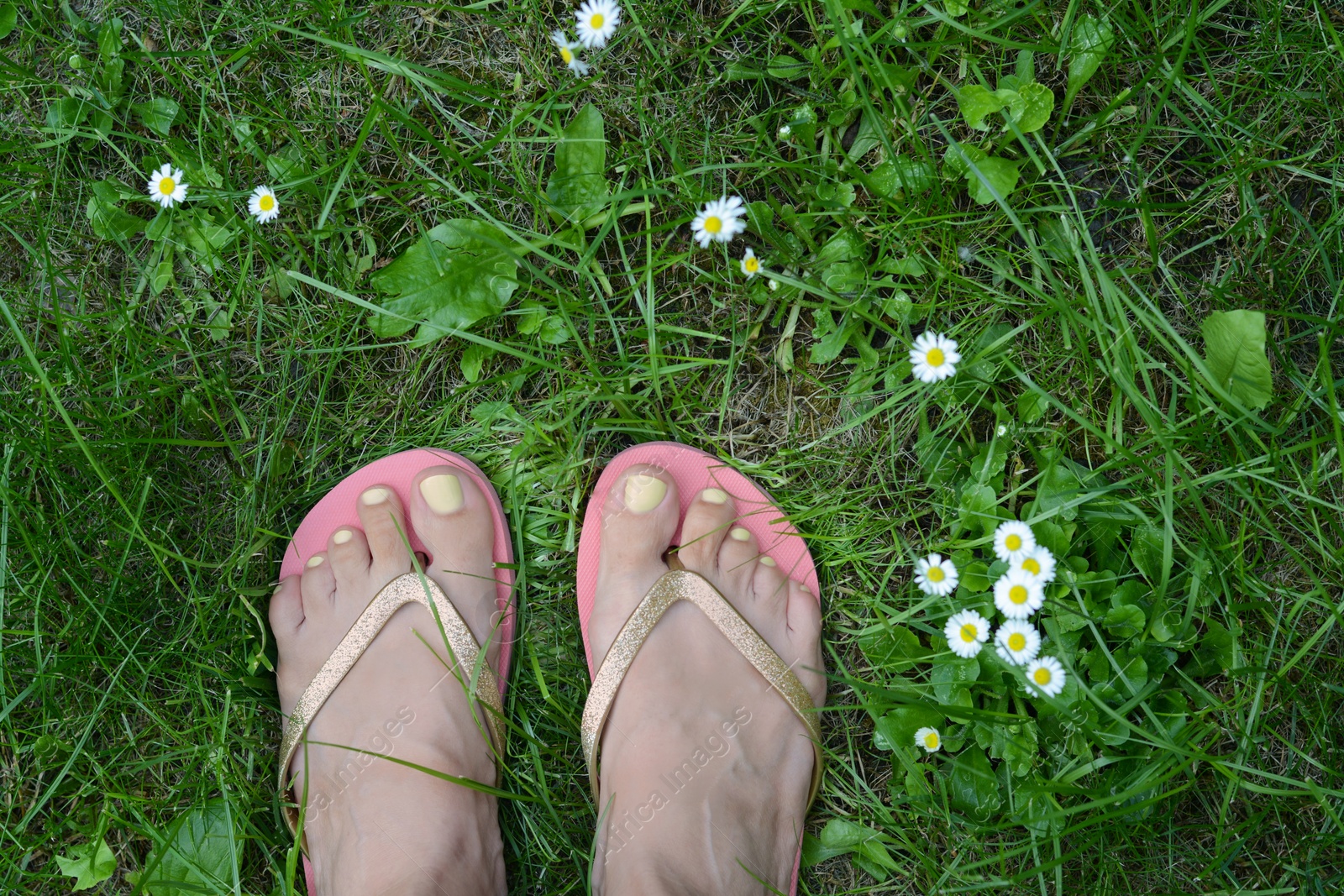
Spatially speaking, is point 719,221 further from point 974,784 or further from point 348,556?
point 974,784

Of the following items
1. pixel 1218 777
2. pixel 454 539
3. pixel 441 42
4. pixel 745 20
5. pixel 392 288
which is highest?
pixel 441 42

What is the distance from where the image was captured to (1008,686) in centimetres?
130

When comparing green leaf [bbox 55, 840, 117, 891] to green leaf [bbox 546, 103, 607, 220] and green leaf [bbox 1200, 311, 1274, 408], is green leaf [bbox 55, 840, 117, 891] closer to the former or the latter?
green leaf [bbox 546, 103, 607, 220]

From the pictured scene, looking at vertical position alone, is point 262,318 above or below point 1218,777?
above

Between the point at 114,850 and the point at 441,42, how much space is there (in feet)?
4.94

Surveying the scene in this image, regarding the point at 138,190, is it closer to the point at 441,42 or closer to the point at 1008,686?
the point at 441,42

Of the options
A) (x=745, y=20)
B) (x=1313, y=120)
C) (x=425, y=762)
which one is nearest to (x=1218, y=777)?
(x=1313, y=120)

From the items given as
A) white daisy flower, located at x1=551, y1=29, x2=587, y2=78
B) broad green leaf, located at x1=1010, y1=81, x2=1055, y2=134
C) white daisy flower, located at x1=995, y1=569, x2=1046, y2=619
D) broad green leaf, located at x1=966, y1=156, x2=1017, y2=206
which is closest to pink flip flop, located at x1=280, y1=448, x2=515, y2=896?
white daisy flower, located at x1=551, y1=29, x2=587, y2=78

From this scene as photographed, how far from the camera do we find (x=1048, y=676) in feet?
4.08

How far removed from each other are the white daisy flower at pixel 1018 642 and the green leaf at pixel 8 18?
2005 mm

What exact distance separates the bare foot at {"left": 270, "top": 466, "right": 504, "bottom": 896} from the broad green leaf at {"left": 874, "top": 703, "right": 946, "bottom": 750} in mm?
656

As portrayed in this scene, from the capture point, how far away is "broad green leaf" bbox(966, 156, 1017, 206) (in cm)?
133

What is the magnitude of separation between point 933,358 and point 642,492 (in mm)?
516

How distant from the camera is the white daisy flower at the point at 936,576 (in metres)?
1.29
